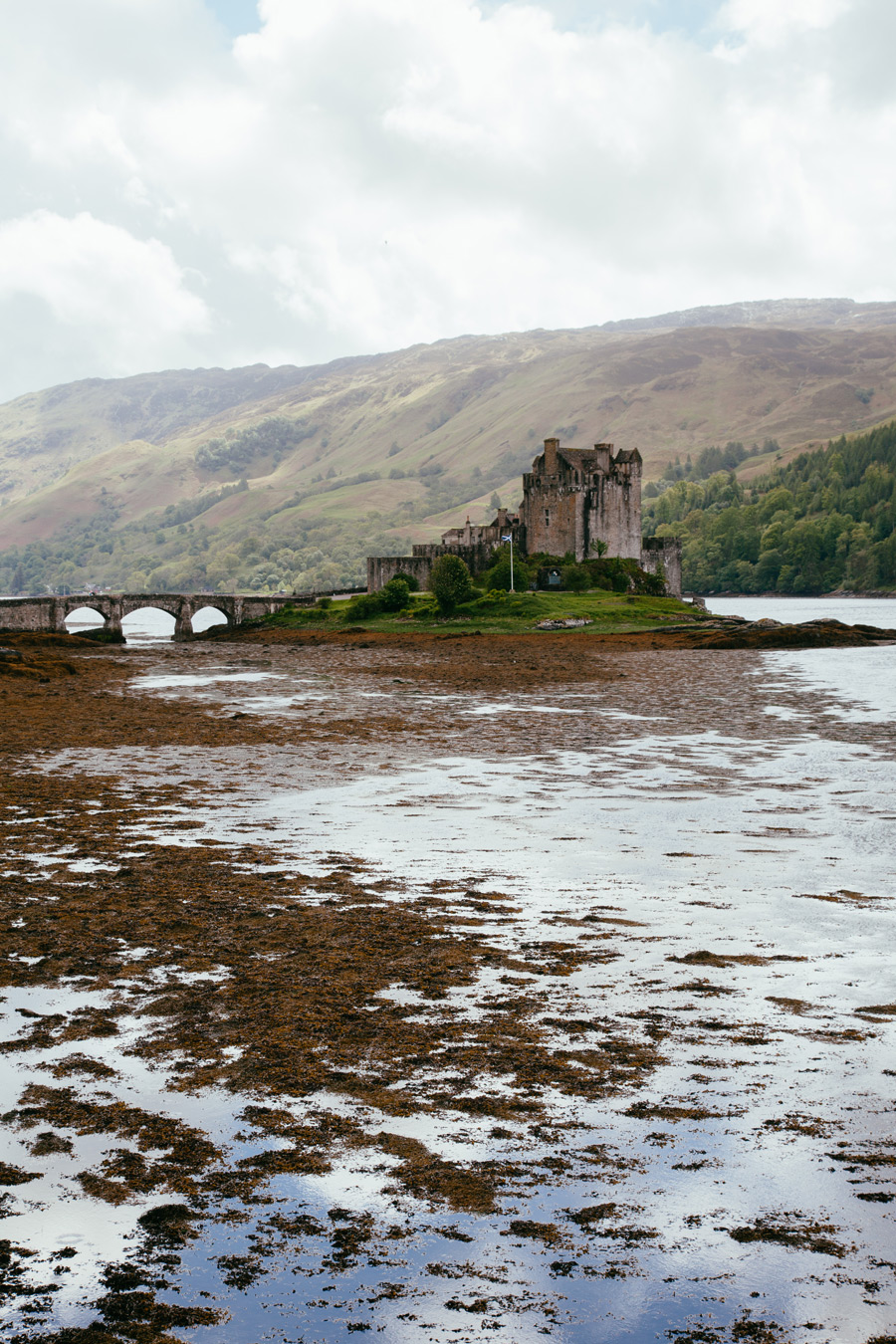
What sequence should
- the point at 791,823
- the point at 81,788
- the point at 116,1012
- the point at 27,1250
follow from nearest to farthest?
the point at 27,1250 → the point at 116,1012 → the point at 791,823 → the point at 81,788

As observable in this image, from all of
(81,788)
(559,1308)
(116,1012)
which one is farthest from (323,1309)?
(81,788)

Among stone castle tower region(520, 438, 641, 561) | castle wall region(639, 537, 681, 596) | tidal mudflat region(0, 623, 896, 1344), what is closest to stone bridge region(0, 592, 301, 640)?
stone castle tower region(520, 438, 641, 561)

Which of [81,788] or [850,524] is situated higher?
[850,524]

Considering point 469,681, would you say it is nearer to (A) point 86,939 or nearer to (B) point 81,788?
(B) point 81,788

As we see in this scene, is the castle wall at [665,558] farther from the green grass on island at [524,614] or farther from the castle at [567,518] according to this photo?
the green grass on island at [524,614]

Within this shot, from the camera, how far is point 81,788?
20.6m

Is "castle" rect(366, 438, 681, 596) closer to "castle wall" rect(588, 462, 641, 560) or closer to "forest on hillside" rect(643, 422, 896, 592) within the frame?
"castle wall" rect(588, 462, 641, 560)

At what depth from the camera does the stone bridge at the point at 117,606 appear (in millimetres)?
96312

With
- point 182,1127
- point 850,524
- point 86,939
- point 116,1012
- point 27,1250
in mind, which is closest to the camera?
point 27,1250

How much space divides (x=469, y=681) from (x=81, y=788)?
27.2 metres

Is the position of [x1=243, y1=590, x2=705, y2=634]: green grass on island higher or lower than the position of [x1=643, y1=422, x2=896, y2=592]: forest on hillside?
lower

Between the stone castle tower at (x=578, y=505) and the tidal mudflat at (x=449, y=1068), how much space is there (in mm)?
80702

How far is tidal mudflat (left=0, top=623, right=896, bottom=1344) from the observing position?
5.55m

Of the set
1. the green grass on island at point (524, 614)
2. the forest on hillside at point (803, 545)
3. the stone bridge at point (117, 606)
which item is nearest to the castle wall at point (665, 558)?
the green grass on island at point (524, 614)
